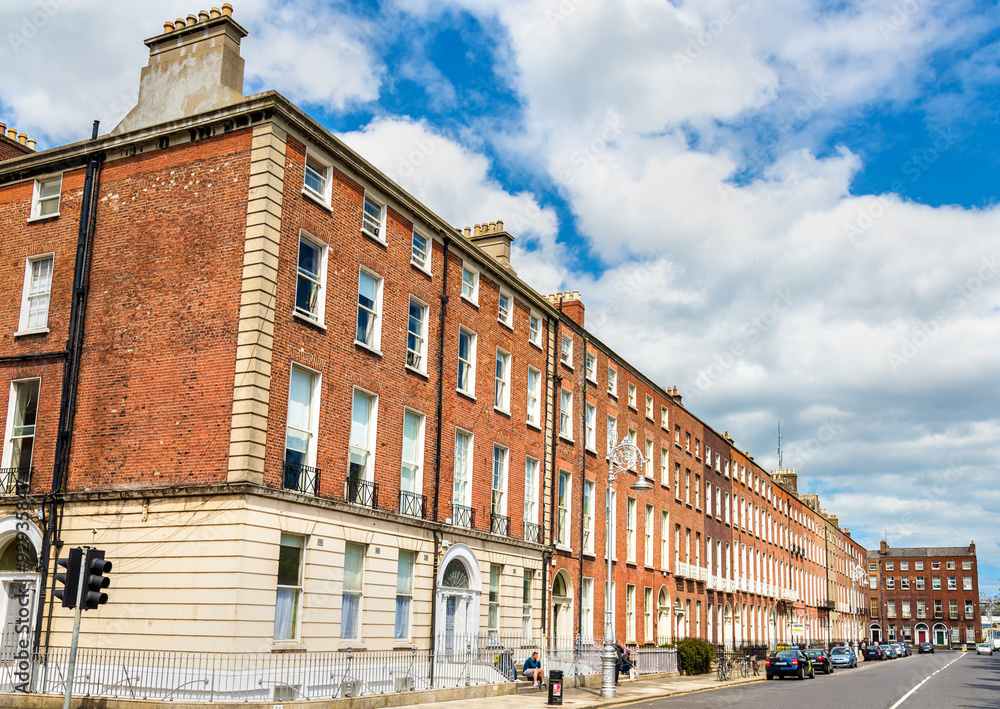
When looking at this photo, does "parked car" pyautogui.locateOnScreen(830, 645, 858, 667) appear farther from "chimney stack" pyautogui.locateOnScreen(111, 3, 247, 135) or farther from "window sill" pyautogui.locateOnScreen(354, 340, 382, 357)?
"chimney stack" pyautogui.locateOnScreen(111, 3, 247, 135)

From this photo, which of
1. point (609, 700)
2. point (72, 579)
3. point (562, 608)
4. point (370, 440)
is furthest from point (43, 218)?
point (562, 608)

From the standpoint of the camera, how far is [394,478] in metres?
24.7

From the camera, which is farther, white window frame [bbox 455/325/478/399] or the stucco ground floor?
white window frame [bbox 455/325/478/399]

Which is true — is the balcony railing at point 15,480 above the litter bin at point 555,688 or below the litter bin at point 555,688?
above

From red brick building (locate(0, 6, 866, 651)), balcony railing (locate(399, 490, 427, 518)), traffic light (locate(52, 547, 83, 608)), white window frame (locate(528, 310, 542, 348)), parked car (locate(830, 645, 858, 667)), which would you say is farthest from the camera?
parked car (locate(830, 645, 858, 667))

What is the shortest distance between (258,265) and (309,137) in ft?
13.4

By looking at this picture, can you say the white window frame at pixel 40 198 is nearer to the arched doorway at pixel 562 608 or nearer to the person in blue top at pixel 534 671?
the person in blue top at pixel 534 671

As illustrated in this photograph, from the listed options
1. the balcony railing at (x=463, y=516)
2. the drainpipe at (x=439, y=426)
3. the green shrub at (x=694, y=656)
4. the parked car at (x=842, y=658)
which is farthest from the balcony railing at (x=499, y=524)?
the parked car at (x=842, y=658)

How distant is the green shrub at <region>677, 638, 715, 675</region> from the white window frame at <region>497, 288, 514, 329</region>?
67.3ft

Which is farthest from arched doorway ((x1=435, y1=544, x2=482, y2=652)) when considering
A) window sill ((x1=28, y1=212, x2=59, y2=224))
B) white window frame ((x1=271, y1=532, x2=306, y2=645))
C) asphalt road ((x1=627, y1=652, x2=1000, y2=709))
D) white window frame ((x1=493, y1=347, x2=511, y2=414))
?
window sill ((x1=28, y1=212, x2=59, y2=224))

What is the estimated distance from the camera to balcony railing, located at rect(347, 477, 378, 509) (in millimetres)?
22719

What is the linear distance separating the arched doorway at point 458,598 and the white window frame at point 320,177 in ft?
36.0

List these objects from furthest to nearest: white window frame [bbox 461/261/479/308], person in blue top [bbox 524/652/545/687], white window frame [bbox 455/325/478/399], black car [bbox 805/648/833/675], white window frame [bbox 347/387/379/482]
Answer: black car [bbox 805/648/833/675] → white window frame [bbox 461/261/479/308] → white window frame [bbox 455/325/478/399] → person in blue top [bbox 524/652/545/687] → white window frame [bbox 347/387/379/482]

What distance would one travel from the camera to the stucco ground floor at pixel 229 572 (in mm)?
18812
